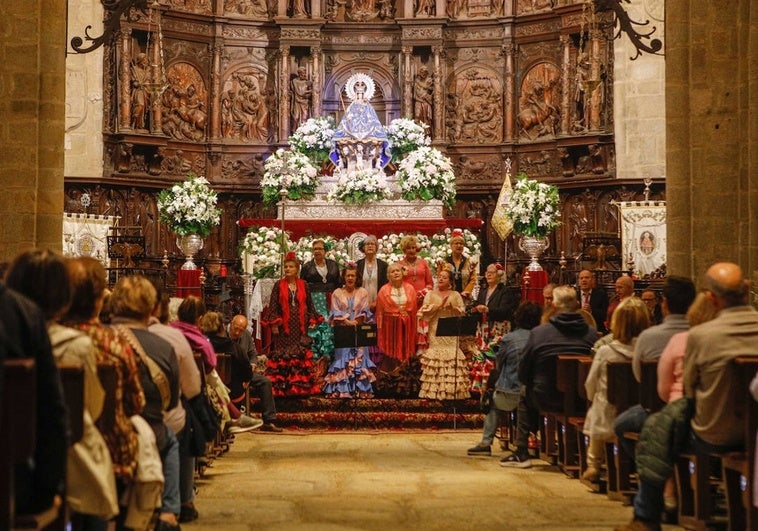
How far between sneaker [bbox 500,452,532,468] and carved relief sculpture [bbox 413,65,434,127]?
11633 mm

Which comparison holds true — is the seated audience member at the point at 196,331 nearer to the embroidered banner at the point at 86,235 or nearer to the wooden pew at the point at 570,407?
the wooden pew at the point at 570,407

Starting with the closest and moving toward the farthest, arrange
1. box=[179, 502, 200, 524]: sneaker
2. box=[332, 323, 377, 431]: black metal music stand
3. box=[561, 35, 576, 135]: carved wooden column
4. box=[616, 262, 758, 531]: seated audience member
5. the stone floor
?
box=[616, 262, 758, 531]: seated audience member, the stone floor, box=[179, 502, 200, 524]: sneaker, box=[332, 323, 377, 431]: black metal music stand, box=[561, 35, 576, 135]: carved wooden column

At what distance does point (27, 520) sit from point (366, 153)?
16.2 meters

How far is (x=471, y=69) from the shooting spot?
22344 mm

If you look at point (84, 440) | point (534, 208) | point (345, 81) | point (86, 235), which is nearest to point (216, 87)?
point (345, 81)

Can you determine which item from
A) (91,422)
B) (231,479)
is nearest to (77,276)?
(91,422)

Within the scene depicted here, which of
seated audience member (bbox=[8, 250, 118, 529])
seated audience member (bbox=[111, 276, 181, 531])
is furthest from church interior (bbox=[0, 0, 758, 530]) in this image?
seated audience member (bbox=[8, 250, 118, 529])

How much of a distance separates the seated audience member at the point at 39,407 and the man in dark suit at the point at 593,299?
35.8ft

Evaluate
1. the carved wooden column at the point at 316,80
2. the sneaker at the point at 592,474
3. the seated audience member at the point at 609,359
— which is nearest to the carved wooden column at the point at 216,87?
the carved wooden column at the point at 316,80

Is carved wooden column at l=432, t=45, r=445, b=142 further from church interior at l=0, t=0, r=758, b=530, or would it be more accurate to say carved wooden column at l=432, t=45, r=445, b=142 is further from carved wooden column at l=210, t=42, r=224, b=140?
carved wooden column at l=210, t=42, r=224, b=140

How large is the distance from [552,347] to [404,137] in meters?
10.3

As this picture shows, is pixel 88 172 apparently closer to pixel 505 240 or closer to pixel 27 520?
pixel 505 240

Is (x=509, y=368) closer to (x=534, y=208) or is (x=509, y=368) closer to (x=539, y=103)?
(x=534, y=208)

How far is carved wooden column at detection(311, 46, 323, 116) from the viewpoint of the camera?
867 inches
